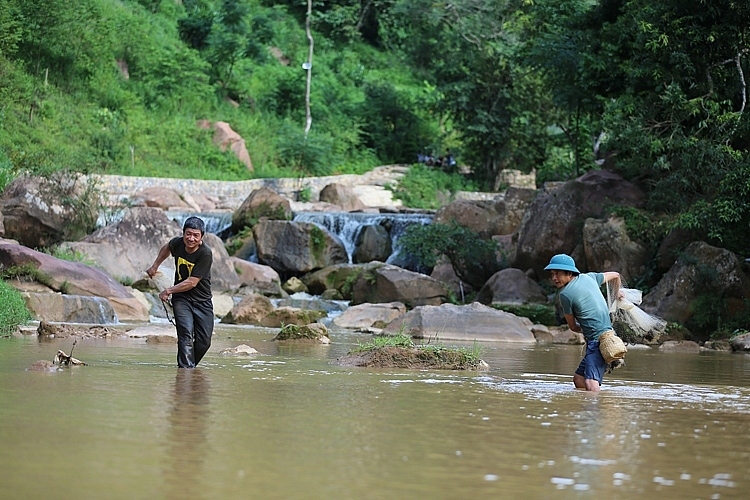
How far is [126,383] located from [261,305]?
38.7 ft

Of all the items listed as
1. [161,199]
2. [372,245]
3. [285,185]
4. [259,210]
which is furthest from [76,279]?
[285,185]

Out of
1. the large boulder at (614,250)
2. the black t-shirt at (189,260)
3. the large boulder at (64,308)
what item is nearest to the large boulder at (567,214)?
the large boulder at (614,250)

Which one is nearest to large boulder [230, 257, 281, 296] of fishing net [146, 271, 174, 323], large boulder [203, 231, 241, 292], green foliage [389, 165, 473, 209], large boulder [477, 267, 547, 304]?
large boulder [203, 231, 241, 292]

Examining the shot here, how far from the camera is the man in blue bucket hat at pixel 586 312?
943 centimetres

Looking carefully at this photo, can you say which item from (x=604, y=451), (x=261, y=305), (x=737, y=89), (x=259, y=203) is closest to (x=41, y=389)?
(x=604, y=451)

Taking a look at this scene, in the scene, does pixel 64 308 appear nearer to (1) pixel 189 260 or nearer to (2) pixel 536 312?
(1) pixel 189 260

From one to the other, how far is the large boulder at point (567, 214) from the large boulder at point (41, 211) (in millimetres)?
11977

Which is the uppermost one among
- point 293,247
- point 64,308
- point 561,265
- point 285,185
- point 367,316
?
point 285,185

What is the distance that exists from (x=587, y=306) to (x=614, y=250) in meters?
14.4

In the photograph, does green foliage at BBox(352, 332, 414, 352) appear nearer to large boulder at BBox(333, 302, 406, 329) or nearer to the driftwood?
the driftwood

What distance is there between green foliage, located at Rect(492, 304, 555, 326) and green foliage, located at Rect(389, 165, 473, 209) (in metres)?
19.1

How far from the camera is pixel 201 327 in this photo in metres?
10.6

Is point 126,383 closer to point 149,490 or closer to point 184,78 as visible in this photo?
point 149,490

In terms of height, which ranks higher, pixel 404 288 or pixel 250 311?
pixel 404 288
